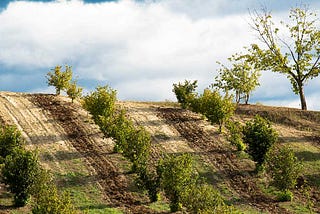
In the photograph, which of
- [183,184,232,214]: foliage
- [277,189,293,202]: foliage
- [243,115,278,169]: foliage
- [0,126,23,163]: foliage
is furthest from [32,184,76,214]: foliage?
[243,115,278,169]: foliage

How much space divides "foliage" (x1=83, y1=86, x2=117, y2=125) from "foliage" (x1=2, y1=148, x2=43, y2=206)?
15.1 meters

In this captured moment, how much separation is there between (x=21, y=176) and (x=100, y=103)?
1706 centimetres

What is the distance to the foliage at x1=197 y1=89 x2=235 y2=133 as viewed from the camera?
168 feet

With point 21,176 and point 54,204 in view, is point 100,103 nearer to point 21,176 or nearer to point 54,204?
point 21,176

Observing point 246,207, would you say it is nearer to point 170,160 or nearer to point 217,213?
point 170,160

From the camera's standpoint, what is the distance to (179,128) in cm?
5347

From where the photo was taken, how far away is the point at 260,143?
141 ft

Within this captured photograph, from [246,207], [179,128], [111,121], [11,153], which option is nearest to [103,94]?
[111,121]

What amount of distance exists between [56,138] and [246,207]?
2085 centimetres

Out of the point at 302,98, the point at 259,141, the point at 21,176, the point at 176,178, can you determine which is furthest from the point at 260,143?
the point at 302,98

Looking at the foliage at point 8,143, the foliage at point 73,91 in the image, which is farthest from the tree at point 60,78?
the foliage at point 8,143

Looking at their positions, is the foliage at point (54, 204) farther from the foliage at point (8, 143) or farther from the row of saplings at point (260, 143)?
the row of saplings at point (260, 143)

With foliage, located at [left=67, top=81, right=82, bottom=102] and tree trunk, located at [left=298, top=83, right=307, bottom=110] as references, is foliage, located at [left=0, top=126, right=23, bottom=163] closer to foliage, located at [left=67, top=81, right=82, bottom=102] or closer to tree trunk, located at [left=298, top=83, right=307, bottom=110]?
foliage, located at [left=67, top=81, right=82, bottom=102]

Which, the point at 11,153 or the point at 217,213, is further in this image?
the point at 11,153
